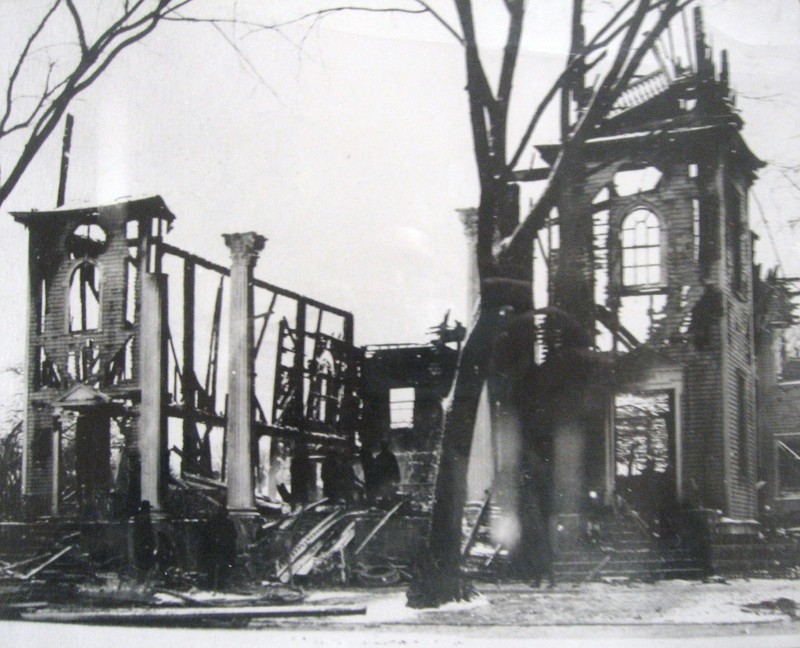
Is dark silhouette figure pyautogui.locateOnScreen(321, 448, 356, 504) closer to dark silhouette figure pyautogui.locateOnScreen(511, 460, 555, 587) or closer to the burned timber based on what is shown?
the burned timber

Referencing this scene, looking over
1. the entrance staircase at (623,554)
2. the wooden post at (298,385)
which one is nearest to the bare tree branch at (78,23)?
the wooden post at (298,385)

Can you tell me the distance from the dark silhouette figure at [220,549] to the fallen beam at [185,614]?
0.33 metres

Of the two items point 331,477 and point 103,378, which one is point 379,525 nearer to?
point 331,477

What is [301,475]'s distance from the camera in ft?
24.8

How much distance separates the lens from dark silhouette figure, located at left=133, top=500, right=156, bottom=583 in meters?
6.21

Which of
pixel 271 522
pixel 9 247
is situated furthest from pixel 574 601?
pixel 9 247

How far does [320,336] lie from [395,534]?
4.93 ft

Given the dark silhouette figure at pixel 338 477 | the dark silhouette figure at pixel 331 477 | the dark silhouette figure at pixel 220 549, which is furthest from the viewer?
the dark silhouette figure at pixel 331 477

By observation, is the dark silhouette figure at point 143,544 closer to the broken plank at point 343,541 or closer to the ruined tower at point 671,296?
the broken plank at point 343,541

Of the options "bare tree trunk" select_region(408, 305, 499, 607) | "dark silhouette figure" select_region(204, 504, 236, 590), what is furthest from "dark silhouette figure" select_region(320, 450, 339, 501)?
"bare tree trunk" select_region(408, 305, 499, 607)

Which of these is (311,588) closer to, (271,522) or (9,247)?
(271,522)

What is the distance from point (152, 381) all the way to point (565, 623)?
304cm

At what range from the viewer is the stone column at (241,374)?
6039 millimetres

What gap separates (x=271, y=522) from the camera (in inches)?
277
